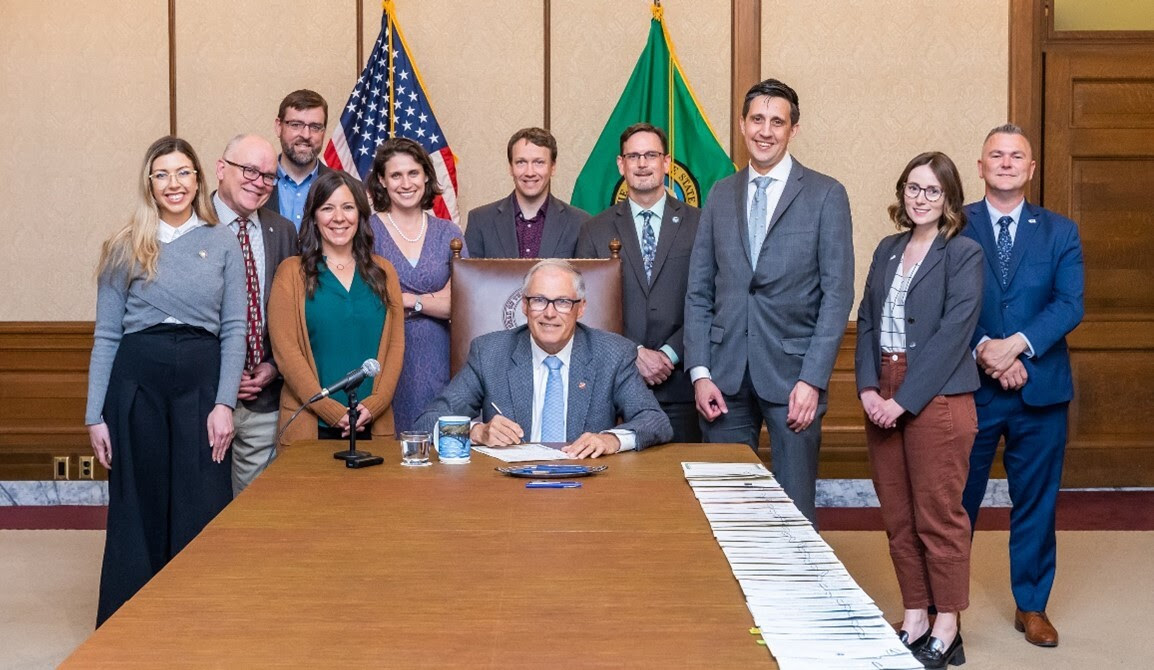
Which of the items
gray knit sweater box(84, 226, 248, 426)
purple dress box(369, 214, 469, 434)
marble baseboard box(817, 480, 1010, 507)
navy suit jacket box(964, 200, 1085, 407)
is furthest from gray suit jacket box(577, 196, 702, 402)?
marble baseboard box(817, 480, 1010, 507)

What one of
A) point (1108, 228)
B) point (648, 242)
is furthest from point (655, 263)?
point (1108, 228)

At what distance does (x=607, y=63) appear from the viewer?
6023 mm

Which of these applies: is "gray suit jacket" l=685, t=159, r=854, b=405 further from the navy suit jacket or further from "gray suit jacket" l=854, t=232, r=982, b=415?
the navy suit jacket

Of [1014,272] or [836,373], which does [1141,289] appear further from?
[1014,272]

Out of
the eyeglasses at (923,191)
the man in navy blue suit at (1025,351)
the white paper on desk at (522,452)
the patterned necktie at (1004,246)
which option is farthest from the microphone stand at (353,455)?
the patterned necktie at (1004,246)

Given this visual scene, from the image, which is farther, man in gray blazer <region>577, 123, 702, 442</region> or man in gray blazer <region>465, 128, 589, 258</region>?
man in gray blazer <region>465, 128, 589, 258</region>

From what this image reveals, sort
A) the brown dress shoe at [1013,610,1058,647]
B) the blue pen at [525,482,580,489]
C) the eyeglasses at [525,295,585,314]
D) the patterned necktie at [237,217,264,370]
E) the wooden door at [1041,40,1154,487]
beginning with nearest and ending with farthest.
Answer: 1. the blue pen at [525,482,580,489]
2. the eyeglasses at [525,295,585,314]
3. the brown dress shoe at [1013,610,1058,647]
4. the patterned necktie at [237,217,264,370]
5. the wooden door at [1041,40,1154,487]

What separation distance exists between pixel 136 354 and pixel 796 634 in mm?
2494

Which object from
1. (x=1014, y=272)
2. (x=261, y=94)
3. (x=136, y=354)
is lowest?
(x=136, y=354)

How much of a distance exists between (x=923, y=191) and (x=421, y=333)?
1.66 m

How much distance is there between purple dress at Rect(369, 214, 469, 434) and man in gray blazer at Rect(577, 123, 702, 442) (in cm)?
55

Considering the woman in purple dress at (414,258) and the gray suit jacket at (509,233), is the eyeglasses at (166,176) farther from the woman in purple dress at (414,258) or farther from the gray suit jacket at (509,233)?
the gray suit jacket at (509,233)

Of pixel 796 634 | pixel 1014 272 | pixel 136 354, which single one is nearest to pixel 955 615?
pixel 1014 272

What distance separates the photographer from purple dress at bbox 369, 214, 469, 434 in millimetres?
4137
